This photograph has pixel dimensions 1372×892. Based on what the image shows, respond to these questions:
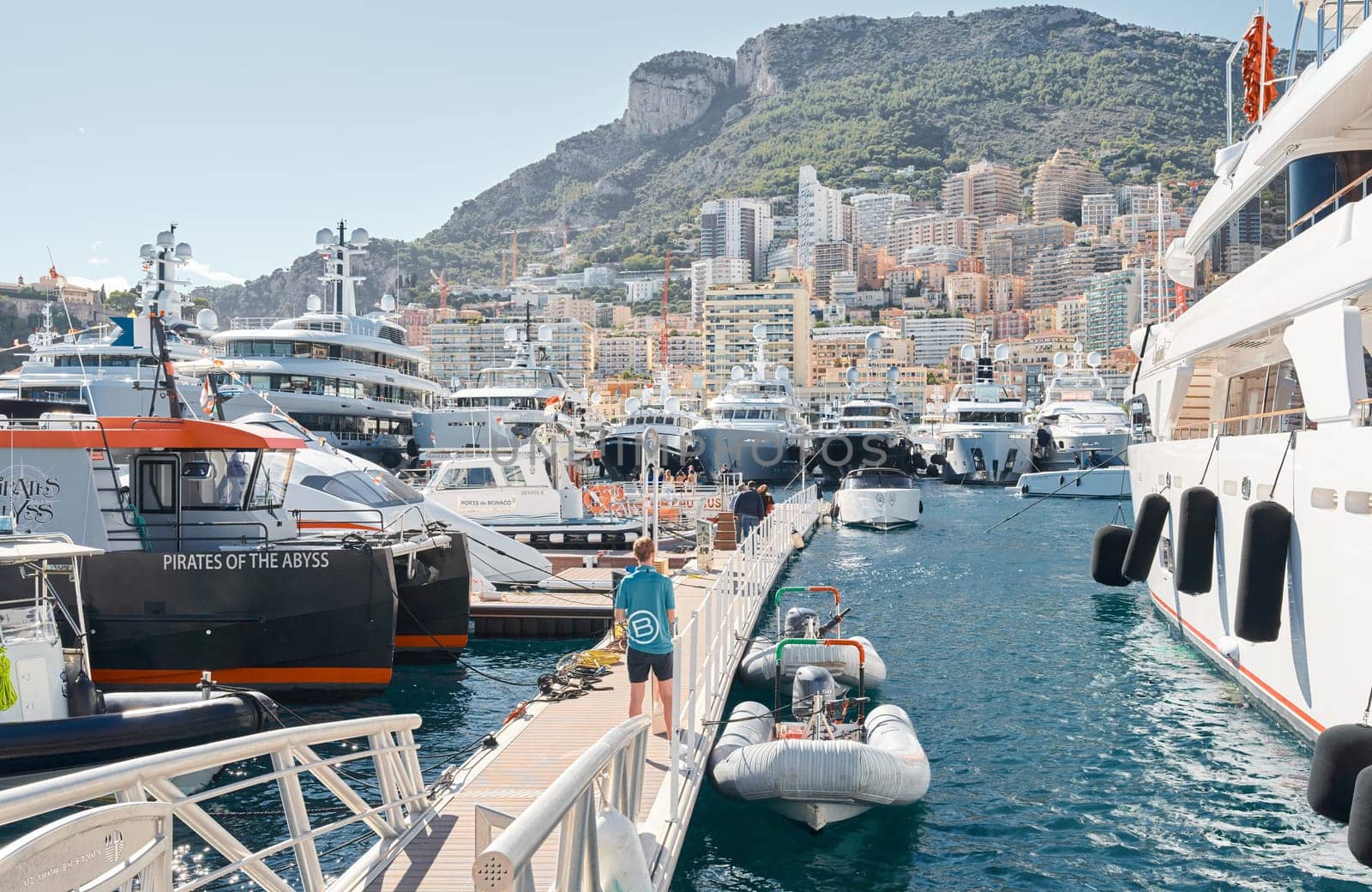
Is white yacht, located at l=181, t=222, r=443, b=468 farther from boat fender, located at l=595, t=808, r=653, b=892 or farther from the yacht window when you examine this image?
boat fender, located at l=595, t=808, r=653, b=892

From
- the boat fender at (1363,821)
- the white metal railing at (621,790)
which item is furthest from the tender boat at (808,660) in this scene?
the boat fender at (1363,821)

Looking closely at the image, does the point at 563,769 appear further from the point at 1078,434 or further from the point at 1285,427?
the point at 1078,434

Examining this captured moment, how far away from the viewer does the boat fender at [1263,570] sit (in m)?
9.54

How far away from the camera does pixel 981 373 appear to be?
7250 cm

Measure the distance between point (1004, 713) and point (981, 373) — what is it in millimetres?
62135

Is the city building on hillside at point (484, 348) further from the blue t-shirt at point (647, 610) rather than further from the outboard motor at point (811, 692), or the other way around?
the blue t-shirt at point (647, 610)

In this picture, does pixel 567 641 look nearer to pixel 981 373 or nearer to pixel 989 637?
pixel 989 637

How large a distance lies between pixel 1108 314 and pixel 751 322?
60581mm

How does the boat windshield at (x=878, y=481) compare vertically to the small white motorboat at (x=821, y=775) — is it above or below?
above

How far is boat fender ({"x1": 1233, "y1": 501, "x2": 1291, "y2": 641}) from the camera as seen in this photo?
9.54m

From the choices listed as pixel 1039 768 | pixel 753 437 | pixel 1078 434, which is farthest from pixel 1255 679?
pixel 1078 434

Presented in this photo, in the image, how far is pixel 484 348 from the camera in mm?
159875

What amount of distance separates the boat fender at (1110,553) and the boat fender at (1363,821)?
9.79m

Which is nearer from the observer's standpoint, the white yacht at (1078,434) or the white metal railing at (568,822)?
the white metal railing at (568,822)
